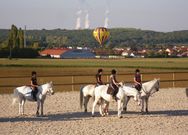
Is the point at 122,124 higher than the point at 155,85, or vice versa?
the point at 155,85

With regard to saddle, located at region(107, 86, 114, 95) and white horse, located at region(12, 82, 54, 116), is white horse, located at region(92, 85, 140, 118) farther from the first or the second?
white horse, located at region(12, 82, 54, 116)

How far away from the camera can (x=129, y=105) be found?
21391 millimetres

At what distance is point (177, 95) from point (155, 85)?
8690 mm

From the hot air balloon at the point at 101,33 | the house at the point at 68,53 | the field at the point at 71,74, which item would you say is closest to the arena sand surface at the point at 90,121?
the field at the point at 71,74

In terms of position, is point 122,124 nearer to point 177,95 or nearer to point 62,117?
point 62,117

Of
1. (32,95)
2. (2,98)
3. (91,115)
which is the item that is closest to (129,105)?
(91,115)

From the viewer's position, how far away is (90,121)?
16.0 meters

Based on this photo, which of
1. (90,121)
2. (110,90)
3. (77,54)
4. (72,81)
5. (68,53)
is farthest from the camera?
(77,54)

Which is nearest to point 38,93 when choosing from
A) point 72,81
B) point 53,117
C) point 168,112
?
point 53,117

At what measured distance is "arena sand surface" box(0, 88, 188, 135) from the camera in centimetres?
1363

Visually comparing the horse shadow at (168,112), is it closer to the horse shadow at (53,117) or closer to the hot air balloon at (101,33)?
the horse shadow at (53,117)

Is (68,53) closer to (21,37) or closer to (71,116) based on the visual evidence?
(21,37)

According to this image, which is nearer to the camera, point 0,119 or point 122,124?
point 122,124

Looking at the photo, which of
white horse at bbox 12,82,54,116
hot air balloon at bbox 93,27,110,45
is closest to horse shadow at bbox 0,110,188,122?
white horse at bbox 12,82,54,116
